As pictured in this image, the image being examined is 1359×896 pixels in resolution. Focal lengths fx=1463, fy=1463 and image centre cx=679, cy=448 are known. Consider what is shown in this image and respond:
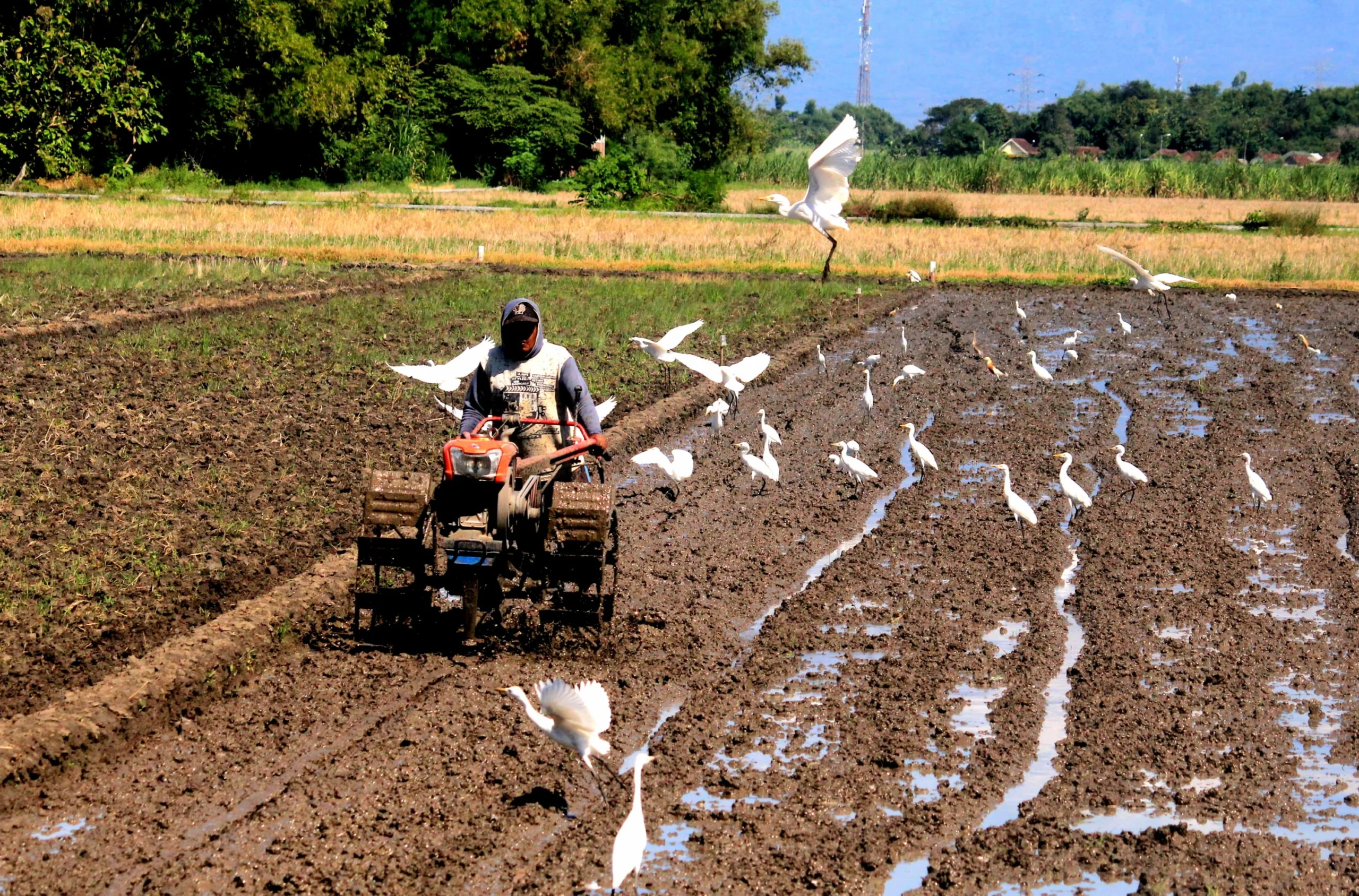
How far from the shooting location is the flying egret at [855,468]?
11.1 metres

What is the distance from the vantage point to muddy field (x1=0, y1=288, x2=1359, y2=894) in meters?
4.70

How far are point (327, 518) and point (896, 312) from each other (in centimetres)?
1688

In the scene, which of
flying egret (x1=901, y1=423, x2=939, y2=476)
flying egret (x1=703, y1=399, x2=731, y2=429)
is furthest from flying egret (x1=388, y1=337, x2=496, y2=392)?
flying egret (x1=703, y1=399, x2=731, y2=429)

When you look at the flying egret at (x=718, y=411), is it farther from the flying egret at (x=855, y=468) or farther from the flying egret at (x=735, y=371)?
the flying egret at (x=855, y=468)

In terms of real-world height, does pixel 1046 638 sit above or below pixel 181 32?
below

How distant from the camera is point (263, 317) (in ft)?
59.9

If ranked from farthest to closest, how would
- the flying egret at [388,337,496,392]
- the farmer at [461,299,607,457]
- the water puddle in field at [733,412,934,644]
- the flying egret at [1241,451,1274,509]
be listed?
the flying egret at [1241,451,1274,509] < the flying egret at [388,337,496,392] < the water puddle in field at [733,412,934,644] < the farmer at [461,299,607,457]

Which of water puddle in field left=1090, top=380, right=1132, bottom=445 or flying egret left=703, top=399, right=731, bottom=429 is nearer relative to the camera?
flying egret left=703, top=399, right=731, bottom=429

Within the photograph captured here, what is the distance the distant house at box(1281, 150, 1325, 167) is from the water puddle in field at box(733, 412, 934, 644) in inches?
3272

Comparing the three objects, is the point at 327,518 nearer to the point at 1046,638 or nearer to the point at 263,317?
the point at 1046,638

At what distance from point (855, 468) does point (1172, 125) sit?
99048mm

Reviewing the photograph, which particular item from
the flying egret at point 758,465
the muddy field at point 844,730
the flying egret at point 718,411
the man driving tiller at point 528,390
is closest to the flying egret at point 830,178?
the flying egret at point 718,411

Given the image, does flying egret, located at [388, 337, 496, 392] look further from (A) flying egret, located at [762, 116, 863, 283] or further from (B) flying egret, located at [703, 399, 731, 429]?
(B) flying egret, located at [703, 399, 731, 429]

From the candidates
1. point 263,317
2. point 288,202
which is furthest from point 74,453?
point 288,202
